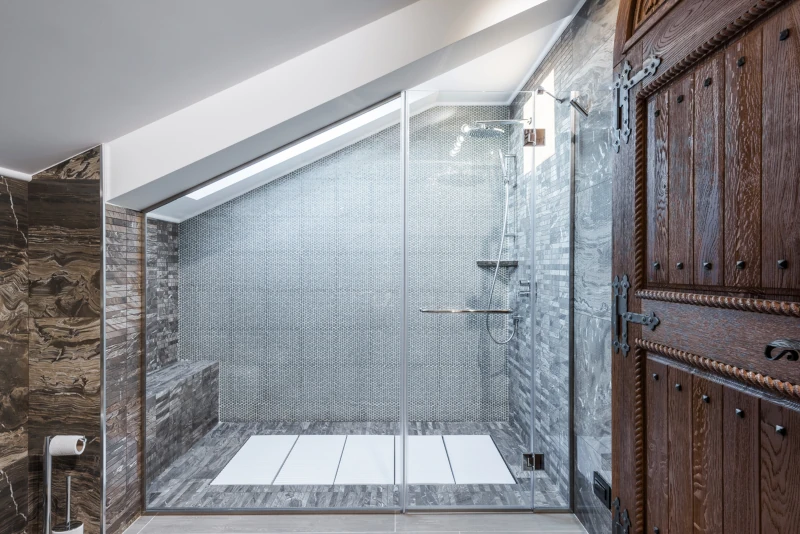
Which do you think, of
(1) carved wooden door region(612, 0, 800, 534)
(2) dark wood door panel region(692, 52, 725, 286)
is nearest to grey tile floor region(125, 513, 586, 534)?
(1) carved wooden door region(612, 0, 800, 534)

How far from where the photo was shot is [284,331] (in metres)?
2.65

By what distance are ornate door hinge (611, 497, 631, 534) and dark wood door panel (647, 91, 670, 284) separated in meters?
0.78

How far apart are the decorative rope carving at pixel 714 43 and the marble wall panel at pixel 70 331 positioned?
222 centimetres

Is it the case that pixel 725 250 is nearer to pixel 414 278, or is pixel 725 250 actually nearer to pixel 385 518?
pixel 414 278

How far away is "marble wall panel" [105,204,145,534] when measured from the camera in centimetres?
235

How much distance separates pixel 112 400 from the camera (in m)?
2.36

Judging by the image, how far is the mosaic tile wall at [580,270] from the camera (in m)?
2.18

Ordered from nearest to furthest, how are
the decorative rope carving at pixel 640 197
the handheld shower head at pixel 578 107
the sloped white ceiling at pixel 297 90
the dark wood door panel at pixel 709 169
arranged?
the dark wood door panel at pixel 709 169 → the decorative rope carving at pixel 640 197 → the sloped white ceiling at pixel 297 90 → the handheld shower head at pixel 578 107

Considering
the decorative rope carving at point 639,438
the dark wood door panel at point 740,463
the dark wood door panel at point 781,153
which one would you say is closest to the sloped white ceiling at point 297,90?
the dark wood door panel at point 781,153

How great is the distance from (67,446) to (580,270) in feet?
7.90

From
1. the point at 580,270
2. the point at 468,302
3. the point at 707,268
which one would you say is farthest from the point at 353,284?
the point at 707,268

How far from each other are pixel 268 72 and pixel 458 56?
0.88m

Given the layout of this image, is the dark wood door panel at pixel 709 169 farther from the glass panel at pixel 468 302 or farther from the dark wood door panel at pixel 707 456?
the glass panel at pixel 468 302

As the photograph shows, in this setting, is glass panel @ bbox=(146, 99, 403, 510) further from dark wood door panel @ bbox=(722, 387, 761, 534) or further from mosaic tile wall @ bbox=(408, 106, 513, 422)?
dark wood door panel @ bbox=(722, 387, 761, 534)
